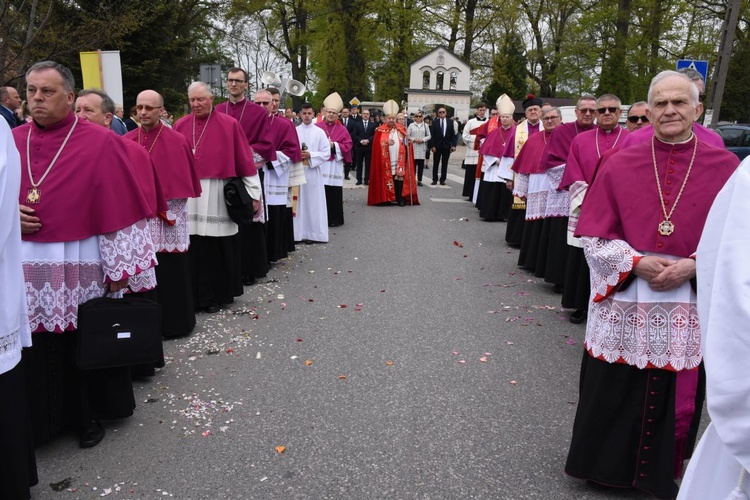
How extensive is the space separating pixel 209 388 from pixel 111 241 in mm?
1305

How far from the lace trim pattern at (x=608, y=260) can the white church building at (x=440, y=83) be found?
4151 centimetres

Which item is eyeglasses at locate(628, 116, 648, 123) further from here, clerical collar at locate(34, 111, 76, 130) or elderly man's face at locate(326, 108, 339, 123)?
elderly man's face at locate(326, 108, 339, 123)

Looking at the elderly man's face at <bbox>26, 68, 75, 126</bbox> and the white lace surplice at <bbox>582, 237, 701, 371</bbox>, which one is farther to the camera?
the elderly man's face at <bbox>26, 68, 75, 126</bbox>

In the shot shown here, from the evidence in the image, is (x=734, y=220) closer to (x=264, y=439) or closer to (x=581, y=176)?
(x=264, y=439)

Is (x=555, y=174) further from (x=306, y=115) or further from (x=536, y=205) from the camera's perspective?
(x=306, y=115)

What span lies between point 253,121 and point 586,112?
11.6ft

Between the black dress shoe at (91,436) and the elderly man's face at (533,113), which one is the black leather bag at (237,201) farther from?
the elderly man's face at (533,113)

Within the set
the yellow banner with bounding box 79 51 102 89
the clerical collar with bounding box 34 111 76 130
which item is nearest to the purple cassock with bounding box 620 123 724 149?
the clerical collar with bounding box 34 111 76 130

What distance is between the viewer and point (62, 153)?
360 cm

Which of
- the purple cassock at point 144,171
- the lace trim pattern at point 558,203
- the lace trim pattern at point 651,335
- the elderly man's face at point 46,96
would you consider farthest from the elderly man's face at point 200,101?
the lace trim pattern at point 651,335

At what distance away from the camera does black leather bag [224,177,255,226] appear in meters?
6.24

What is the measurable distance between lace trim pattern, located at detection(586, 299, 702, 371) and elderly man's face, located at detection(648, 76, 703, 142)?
0.82 metres

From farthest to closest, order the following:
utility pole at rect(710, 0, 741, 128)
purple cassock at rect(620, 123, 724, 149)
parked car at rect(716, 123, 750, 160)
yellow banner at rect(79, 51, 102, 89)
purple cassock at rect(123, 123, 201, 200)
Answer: parked car at rect(716, 123, 750, 160)
utility pole at rect(710, 0, 741, 128)
yellow banner at rect(79, 51, 102, 89)
purple cassock at rect(123, 123, 201, 200)
purple cassock at rect(620, 123, 724, 149)

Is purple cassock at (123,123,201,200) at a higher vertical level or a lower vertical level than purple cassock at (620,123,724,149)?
lower
